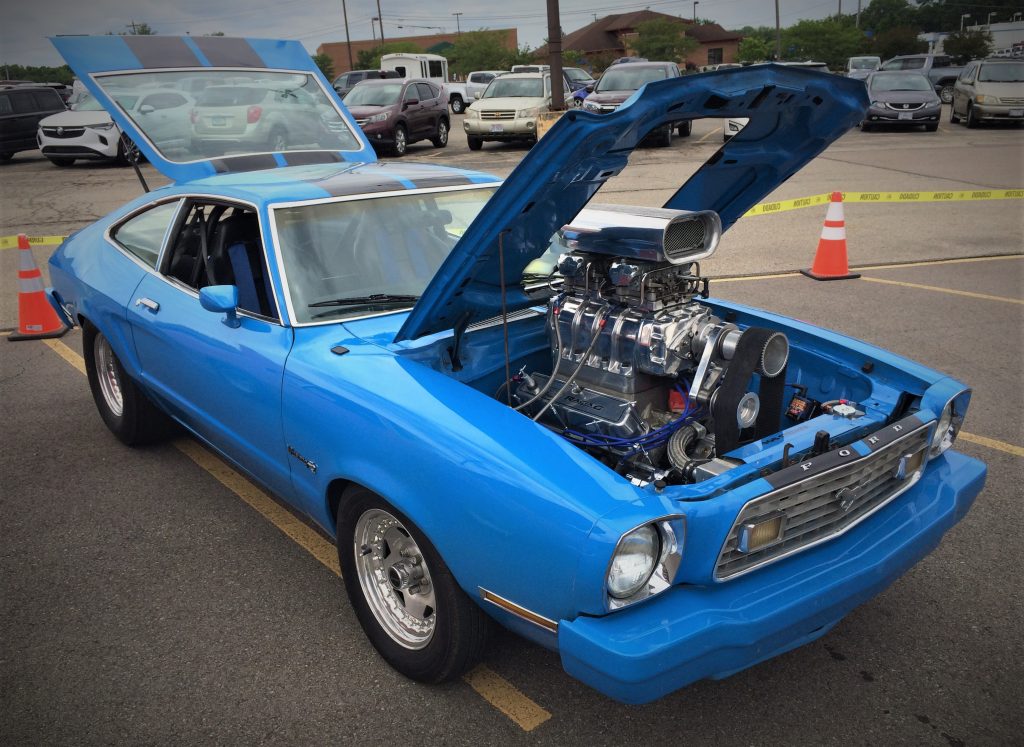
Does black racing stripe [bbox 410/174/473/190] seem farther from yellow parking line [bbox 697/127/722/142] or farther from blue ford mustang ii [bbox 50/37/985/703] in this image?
yellow parking line [bbox 697/127/722/142]

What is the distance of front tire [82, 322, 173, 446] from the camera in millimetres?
4594

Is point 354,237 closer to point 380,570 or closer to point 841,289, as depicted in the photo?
point 380,570

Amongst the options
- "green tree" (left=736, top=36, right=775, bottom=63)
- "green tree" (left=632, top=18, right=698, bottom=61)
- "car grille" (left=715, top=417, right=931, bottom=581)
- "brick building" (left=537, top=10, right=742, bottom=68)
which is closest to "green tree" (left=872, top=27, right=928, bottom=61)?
"green tree" (left=736, top=36, right=775, bottom=63)

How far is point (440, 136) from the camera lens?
2050 centimetres

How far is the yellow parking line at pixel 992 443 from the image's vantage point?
14.5 feet

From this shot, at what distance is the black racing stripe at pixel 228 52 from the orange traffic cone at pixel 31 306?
2.83 m

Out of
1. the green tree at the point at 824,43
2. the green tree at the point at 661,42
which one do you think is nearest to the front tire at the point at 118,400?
the green tree at the point at 661,42

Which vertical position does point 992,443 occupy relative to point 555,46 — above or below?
below

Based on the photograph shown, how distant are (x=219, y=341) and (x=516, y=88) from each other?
17572mm

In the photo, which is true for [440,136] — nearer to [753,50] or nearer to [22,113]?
[22,113]

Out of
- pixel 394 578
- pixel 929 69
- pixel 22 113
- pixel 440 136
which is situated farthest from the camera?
pixel 929 69

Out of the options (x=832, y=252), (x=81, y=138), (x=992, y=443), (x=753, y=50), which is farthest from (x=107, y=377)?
(x=753, y=50)

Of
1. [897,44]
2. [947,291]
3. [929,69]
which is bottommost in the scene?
[947,291]

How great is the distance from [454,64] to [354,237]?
69.7 meters
